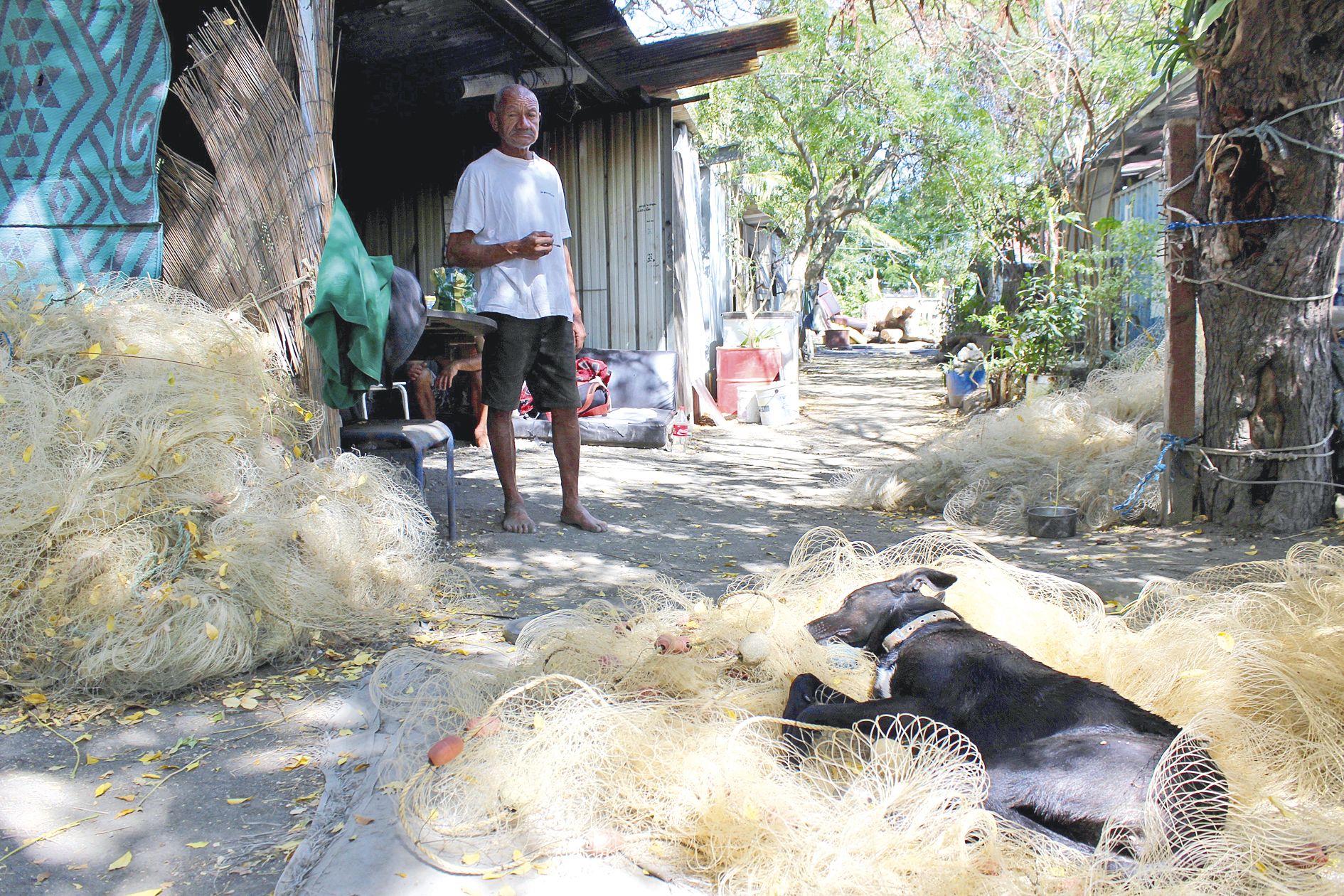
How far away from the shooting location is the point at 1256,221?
169 inches

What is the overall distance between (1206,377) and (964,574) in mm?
2597

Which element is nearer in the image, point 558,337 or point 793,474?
point 558,337

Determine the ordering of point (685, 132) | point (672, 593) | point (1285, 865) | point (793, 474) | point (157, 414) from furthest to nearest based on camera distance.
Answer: point (685, 132) → point (793, 474) → point (672, 593) → point (157, 414) → point (1285, 865)

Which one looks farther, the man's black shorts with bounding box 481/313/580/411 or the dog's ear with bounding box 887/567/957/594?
the man's black shorts with bounding box 481/313/580/411

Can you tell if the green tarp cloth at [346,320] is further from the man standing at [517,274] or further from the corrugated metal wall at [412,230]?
the corrugated metal wall at [412,230]

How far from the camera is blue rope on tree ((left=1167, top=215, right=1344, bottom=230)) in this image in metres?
4.21

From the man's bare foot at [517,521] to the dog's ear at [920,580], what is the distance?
2398 millimetres

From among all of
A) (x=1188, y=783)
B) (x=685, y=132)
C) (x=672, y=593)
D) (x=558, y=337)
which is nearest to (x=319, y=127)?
(x=558, y=337)

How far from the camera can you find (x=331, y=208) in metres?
4.07

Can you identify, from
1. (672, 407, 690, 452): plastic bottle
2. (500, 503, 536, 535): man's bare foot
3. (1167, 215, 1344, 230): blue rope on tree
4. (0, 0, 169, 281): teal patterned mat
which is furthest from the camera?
(672, 407, 690, 452): plastic bottle

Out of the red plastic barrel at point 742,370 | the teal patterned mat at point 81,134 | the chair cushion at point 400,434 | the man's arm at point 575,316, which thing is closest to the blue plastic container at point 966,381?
the red plastic barrel at point 742,370

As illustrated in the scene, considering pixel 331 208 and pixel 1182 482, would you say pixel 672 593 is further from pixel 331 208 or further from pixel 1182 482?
pixel 1182 482

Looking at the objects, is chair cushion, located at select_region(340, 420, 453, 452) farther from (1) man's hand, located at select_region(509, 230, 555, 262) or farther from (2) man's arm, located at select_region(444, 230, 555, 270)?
(1) man's hand, located at select_region(509, 230, 555, 262)

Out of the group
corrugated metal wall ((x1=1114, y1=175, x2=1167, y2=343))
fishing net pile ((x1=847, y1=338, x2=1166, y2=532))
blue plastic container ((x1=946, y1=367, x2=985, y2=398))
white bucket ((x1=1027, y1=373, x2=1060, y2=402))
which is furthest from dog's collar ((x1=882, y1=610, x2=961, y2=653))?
blue plastic container ((x1=946, y1=367, x2=985, y2=398))
